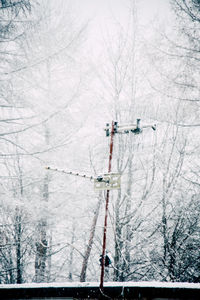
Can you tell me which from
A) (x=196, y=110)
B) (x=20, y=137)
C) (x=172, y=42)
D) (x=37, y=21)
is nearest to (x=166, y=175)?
(x=196, y=110)

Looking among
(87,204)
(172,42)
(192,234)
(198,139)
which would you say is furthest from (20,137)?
(192,234)

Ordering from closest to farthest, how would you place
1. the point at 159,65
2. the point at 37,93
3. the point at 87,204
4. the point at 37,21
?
the point at 37,21 → the point at 159,65 → the point at 37,93 → the point at 87,204

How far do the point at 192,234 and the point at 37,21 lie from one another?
7.96 meters

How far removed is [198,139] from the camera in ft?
18.2

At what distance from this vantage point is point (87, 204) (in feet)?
22.4

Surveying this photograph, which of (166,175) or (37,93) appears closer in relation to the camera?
(166,175)

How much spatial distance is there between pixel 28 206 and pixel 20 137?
237 cm

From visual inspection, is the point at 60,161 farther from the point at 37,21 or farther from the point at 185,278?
the point at 185,278

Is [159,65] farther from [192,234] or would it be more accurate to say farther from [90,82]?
[192,234]

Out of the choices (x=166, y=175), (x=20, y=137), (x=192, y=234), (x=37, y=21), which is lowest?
(x=192, y=234)

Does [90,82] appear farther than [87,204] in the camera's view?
No

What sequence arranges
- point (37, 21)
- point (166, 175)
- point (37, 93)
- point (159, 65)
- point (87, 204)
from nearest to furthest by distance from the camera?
1. point (37, 21)
2. point (159, 65)
3. point (166, 175)
4. point (37, 93)
5. point (87, 204)

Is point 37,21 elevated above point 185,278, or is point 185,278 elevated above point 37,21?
point 37,21

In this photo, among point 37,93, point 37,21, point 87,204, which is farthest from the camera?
point 87,204
